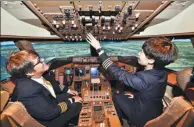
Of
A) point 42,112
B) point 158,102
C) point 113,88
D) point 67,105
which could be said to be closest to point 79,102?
point 67,105

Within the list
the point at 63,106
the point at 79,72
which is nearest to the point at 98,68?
the point at 79,72

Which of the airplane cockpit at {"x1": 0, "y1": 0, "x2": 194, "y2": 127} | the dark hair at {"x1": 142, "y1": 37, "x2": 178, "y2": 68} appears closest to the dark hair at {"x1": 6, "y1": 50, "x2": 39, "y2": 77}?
the airplane cockpit at {"x1": 0, "y1": 0, "x2": 194, "y2": 127}

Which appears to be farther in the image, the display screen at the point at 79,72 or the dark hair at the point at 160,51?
the display screen at the point at 79,72

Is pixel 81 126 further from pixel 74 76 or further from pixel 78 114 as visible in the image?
pixel 74 76

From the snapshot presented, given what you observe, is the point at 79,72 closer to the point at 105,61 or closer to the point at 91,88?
the point at 91,88

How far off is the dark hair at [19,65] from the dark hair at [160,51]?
851mm

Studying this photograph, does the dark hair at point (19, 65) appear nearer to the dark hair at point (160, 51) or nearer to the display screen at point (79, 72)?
the dark hair at point (160, 51)

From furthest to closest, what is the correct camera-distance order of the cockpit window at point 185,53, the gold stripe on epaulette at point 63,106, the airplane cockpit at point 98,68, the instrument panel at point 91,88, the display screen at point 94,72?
the display screen at point 94,72 < the cockpit window at point 185,53 < the instrument panel at point 91,88 < the gold stripe on epaulette at point 63,106 < the airplane cockpit at point 98,68

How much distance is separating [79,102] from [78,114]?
14 cm

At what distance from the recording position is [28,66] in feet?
4.78

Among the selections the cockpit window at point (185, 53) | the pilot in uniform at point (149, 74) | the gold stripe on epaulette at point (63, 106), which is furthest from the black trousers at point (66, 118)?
the cockpit window at point (185, 53)

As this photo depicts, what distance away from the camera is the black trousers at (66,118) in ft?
5.47

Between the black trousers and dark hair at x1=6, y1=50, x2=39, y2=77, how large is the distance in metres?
0.42

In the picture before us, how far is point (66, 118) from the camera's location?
1.79 metres
